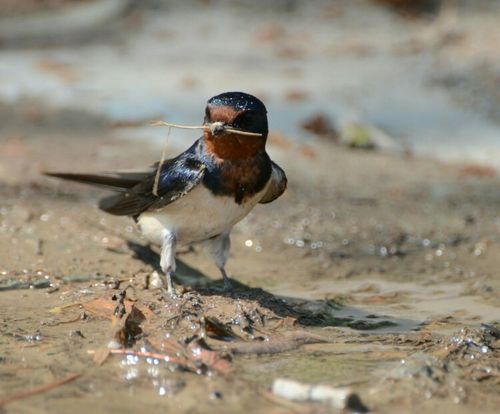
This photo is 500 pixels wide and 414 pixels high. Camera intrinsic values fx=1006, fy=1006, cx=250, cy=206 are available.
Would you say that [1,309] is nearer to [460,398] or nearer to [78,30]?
[460,398]

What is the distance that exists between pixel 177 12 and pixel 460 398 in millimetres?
8203

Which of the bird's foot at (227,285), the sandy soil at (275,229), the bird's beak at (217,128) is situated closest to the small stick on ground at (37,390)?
the sandy soil at (275,229)

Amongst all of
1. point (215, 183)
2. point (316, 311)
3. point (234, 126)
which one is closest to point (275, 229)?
point (316, 311)

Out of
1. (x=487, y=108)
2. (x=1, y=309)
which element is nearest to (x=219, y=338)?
(x=1, y=309)

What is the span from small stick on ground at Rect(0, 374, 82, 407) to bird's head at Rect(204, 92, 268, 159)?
1.21m

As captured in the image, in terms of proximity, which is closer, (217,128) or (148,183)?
(217,128)

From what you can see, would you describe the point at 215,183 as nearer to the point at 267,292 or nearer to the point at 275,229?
the point at 267,292

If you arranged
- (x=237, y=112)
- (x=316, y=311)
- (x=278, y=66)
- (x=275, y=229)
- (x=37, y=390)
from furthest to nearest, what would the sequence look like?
1. (x=278, y=66)
2. (x=275, y=229)
3. (x=316, y=311)
4. (x=237, y=112)
5. (x=37, y=390)

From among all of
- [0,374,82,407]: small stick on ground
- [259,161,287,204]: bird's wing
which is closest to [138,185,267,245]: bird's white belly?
[259,161,287,204]: bird's wing

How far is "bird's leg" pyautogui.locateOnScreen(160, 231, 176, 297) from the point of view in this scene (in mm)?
4355

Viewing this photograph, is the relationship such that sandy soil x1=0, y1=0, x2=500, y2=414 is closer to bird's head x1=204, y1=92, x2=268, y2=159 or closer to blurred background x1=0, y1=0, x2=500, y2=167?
blurred background x1=0, y1=0, x2=500, y2=167

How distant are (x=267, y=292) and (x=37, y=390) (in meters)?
1.63

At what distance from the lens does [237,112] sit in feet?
13.1

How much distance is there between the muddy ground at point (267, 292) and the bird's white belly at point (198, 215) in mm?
256
